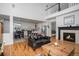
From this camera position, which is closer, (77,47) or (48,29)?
(77,47)

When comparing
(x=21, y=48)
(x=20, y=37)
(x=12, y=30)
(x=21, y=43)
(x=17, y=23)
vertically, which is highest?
(x=17, y=23)

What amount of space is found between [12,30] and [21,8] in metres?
0.54

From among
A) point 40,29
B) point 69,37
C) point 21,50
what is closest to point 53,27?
point 40,29

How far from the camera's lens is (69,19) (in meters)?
1.82

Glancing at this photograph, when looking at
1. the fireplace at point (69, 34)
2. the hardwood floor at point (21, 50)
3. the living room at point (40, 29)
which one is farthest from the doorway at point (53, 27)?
the hardwood floor at point (21, 50)

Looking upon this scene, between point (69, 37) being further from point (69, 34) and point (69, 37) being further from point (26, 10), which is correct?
point (26, 10)

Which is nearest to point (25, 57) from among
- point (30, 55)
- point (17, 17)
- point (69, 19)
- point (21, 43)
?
point (30, 55)

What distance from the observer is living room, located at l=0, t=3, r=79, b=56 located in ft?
5.73

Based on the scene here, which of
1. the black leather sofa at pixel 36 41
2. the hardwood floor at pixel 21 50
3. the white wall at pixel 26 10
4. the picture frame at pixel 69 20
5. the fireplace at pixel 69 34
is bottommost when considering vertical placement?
the hardwood floor at pixel 21 50

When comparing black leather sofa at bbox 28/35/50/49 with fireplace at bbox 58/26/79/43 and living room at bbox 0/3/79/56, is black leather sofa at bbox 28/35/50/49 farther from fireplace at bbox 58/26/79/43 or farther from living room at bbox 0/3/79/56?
fireplace at bbox 58/26/79/43

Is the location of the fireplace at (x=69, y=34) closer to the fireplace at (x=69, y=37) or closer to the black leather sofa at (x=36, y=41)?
the fireplace at (x=69, y=37)

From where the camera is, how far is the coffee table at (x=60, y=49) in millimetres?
1725

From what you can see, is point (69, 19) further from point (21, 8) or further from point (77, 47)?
point (21, 8)

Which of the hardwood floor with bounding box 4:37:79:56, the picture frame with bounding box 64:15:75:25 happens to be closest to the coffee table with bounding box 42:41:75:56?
the hardwood floor with bounding box 4:37:79:56
